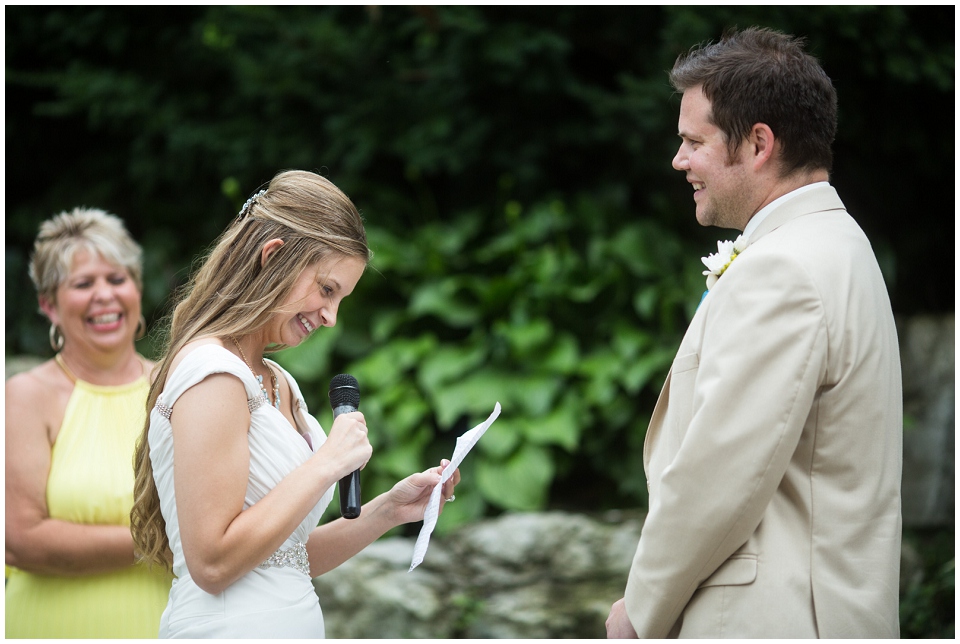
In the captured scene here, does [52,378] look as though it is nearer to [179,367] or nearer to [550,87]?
[179,367]

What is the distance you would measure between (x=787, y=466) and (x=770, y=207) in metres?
0.59

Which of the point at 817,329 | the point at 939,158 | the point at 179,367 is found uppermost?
the point at 179,367

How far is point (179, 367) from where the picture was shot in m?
1.87

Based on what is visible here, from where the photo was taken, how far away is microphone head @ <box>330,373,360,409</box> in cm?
207

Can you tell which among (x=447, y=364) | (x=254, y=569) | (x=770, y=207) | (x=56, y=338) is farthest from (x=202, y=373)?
(x=447, y=364)

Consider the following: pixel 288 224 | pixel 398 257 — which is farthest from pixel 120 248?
pixel 398 257

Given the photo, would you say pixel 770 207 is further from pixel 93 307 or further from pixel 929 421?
pixel 929 421

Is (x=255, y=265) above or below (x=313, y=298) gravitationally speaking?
above

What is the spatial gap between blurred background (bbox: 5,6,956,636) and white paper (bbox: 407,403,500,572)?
2.82 m

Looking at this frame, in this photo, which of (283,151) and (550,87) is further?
(283,151)

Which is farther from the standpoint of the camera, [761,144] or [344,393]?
[344,393]

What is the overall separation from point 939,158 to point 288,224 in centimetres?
509

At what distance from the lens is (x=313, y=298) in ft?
6.57

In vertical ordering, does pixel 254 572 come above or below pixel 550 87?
below
